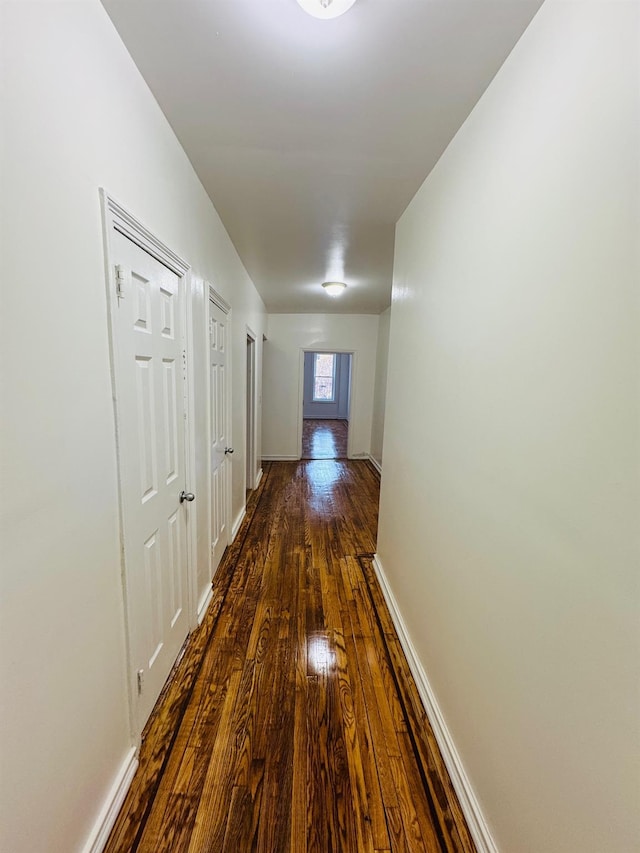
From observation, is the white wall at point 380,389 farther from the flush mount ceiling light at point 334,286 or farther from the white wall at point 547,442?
the white wall at point 547,442

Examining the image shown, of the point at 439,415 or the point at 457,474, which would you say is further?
the point at 439,415

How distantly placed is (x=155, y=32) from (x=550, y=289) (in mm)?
1347

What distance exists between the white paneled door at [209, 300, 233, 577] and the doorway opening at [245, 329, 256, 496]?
112cm

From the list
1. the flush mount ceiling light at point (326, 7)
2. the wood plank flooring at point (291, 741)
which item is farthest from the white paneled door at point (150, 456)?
the flush mount ceiling light at point (326, 7)

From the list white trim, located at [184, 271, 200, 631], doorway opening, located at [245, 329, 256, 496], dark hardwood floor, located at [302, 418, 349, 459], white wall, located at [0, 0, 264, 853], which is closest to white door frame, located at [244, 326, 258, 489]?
doorway opening, located at [245, 329, 256, 496]

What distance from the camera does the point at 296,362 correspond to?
5641 mm

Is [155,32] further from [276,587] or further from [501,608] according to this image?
[276,587]

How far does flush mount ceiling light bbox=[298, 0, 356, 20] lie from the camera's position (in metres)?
0.86

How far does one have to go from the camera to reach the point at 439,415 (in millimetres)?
1535

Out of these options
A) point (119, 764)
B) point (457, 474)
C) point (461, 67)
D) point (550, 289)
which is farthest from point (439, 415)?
point (119, 764)

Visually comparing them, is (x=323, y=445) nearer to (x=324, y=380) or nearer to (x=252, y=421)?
(x=252, y=421)

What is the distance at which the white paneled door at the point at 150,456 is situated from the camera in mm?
1154

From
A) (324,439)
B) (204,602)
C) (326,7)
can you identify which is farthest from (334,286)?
(324,439)

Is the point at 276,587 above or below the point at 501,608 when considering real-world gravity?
below
